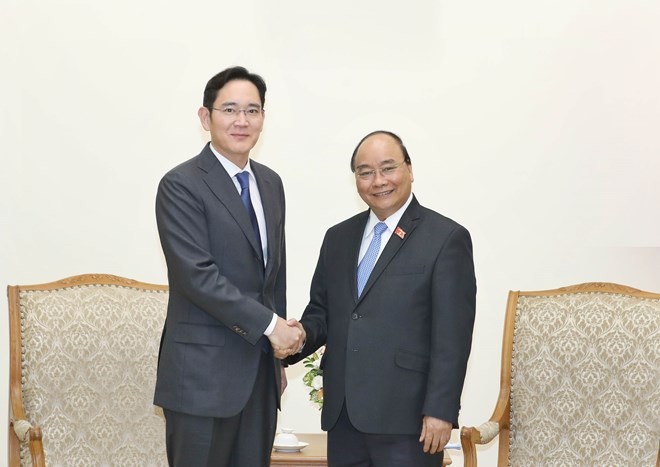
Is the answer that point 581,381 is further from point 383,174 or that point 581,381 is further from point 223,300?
point 223,300

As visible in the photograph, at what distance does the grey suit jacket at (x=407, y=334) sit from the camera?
3.15 m

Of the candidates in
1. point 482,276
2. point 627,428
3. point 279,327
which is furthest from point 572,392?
point 279,327

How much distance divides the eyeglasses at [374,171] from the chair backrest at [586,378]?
1.13 metres

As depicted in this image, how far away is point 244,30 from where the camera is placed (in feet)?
16.2

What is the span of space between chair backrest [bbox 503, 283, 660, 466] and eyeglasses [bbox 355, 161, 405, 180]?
113cm

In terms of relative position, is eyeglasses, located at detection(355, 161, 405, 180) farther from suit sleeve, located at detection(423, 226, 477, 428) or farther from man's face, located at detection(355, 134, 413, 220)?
suit sleeve, located at detection(423, 226, 477, 428)

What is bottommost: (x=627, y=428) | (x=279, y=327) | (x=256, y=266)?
(x=627, y=428)

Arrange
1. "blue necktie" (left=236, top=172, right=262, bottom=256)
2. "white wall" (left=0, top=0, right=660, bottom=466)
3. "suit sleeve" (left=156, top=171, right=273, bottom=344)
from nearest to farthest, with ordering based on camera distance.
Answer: "suit sleeve" (left=156, top=171, right=273, bottom=344), "blue necktie" (left=236, top=172, right=262, bottom=256), "white wall" (left=0, top=0, right=660, bottom=466)

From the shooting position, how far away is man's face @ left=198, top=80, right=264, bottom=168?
3.21 m

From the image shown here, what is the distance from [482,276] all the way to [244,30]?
1814 millimetres

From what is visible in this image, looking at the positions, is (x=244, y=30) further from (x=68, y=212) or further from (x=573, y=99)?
(x=573, y=99)

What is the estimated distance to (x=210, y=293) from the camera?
9.77 feet

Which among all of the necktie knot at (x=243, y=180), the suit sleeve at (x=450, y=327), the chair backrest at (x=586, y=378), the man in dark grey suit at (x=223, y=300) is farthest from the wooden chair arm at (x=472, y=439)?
the necktie knot at (x=243, y=180)

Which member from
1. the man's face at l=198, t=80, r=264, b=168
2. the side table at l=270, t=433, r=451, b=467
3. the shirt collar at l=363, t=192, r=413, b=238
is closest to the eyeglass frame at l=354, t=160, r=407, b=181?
the shirt collar at l=363, t=192, r=413, b=238
